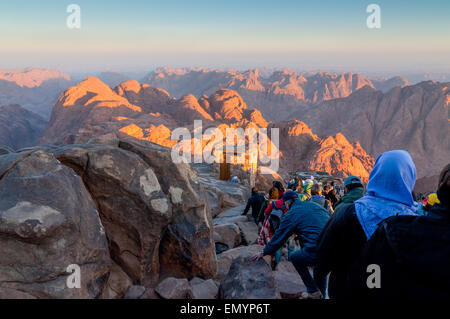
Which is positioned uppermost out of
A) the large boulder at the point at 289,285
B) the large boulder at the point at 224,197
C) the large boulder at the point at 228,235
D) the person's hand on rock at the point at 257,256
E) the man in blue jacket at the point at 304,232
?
the man in blue jacket at the point at 304,232

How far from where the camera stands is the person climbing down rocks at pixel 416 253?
1730mm

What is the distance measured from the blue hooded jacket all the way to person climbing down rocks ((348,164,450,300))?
126 millimetres

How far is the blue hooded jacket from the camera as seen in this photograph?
2.16 meters

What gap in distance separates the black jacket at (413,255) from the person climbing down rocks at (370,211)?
0.56ft

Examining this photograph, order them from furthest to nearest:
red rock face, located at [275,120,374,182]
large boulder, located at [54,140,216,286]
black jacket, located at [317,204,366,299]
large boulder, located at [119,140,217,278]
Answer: red rock face, located at [275,120,374,182] < large boulder, located at [119,140,217,278] < large boulder, located at [54,140,216,286] < black jacket, located at [317,204,366,299]

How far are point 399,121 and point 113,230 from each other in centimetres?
8562

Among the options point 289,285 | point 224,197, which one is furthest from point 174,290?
point 224,197

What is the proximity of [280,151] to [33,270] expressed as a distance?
50.1 m

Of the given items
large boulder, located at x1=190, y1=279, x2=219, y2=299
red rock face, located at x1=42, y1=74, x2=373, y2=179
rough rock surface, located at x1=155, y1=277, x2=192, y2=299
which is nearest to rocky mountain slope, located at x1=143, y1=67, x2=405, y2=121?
red rock face, located at x1=42, y1=74, x2=373, y2=179

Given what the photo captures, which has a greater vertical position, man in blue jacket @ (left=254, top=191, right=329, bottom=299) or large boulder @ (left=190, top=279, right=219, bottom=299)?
man in blue jacket @ (left=254, top=191, right=329, bottom=299)

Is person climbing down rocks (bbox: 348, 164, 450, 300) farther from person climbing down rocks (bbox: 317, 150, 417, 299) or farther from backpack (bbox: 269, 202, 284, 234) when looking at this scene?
backpack (bbox: 269, 202, 284, 234)

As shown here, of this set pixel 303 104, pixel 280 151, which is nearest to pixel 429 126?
pixel 280 151

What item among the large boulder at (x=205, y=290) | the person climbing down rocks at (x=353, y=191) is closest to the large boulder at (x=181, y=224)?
the large boulder at (x=205, y=290)

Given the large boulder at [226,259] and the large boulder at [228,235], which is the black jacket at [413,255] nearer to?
the large boulder at [226,259]
